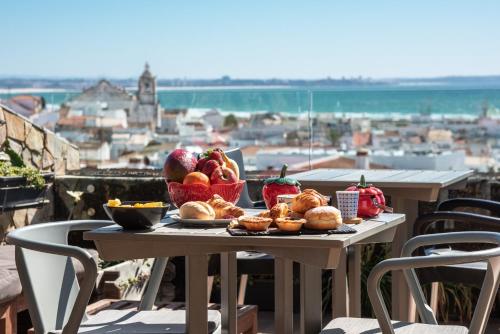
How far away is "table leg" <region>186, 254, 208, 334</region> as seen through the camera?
2.85 meters

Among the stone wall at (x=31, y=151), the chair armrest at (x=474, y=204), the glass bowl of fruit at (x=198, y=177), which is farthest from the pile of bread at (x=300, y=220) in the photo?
the stone wall at (x=31, y=151)

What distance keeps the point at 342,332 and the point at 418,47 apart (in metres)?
76.0

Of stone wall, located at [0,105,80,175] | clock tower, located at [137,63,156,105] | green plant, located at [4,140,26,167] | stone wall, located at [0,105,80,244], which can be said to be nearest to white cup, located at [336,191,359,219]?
stone wall, located at [0,105,80,244]

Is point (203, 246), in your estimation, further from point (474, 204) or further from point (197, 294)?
point (474, 204)

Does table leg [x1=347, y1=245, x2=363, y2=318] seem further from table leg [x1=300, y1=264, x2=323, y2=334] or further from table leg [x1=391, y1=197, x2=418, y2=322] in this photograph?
table leg [x1=391, y1=197, x2=418, y2=322]

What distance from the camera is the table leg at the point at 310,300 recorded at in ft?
10.6

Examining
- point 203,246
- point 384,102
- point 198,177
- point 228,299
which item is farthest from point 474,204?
point 384,102

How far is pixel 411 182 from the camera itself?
416 cm

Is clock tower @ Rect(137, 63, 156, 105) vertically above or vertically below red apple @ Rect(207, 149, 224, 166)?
below

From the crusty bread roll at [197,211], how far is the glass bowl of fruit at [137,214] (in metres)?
0.08

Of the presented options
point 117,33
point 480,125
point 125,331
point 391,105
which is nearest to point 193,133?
point 480,125

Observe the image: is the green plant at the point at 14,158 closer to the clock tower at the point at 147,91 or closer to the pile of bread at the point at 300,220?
the pile of bread at the point at 300,220

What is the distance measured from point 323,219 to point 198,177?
0.53 metres

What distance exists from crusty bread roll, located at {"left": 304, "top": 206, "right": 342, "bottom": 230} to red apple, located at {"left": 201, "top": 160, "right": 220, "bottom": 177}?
0.52m
